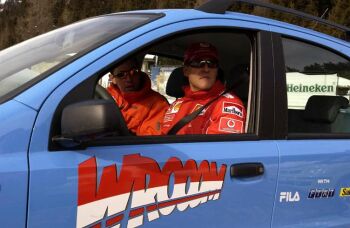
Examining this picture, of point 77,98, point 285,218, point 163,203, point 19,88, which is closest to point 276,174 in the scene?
point 285,218

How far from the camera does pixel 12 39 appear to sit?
238 feet

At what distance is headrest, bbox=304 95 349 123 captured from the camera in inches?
127

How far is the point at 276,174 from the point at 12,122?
48.0 inches

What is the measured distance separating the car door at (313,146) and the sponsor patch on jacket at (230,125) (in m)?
0.22

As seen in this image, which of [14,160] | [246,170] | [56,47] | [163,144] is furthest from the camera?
[56,47]

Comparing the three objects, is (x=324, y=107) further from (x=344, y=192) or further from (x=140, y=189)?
(x=140, y=189)

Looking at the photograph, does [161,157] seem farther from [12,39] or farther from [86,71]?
[12,39]

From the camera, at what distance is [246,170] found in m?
2.43

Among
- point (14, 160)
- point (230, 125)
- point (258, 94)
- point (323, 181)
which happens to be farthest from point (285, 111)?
point (14, 160)

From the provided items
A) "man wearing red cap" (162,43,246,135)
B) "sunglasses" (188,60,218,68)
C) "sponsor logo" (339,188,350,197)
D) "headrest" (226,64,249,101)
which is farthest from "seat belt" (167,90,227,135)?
"sponsor logo" (339,188,350,197)

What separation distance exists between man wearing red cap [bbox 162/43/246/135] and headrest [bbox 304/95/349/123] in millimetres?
615

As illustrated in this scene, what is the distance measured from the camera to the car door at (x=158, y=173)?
200cm

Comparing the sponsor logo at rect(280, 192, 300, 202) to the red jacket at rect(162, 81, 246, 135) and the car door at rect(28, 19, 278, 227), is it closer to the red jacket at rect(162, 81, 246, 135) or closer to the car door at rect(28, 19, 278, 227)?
the car door at rect(28, 19, 278, 227)

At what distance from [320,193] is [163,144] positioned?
894mm
